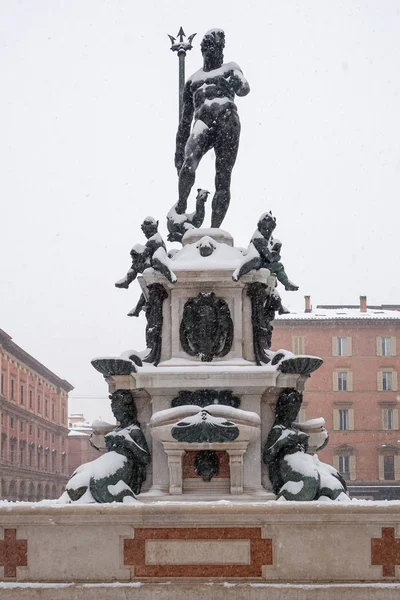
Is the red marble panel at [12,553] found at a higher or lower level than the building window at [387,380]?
lower

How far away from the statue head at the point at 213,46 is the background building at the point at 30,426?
46933 mm

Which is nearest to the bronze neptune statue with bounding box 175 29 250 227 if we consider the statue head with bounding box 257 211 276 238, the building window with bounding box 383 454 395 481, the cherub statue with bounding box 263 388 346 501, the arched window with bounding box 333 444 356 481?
the statue head with bounding box 257 211 276 238

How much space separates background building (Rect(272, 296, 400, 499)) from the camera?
5478 centimetres

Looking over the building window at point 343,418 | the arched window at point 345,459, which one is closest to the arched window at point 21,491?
the arched window at point 345,459

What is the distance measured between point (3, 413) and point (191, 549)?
51.7 metres

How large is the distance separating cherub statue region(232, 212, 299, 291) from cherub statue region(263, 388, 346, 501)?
1269 mm

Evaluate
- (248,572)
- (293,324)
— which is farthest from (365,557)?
(293,324)

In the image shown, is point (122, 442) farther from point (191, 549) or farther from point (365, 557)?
point (365, 557)

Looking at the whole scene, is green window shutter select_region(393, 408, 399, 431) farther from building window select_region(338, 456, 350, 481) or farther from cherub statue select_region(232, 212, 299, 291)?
cherub statue select_region(232, 212, 299, 291)

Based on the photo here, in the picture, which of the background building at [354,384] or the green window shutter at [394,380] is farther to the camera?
the green window shutter at [394,380]

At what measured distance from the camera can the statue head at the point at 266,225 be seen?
31.3 feet

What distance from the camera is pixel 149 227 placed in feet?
31.4

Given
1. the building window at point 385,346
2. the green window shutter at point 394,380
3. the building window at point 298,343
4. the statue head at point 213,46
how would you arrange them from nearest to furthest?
the statue head at point 213,46 → the building window at point 298,343 → the green window shutter at point 394,380 → the building window at point 385,346

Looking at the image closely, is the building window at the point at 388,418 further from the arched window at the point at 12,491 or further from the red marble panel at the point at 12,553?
the red marble panel at the point at 12,553
